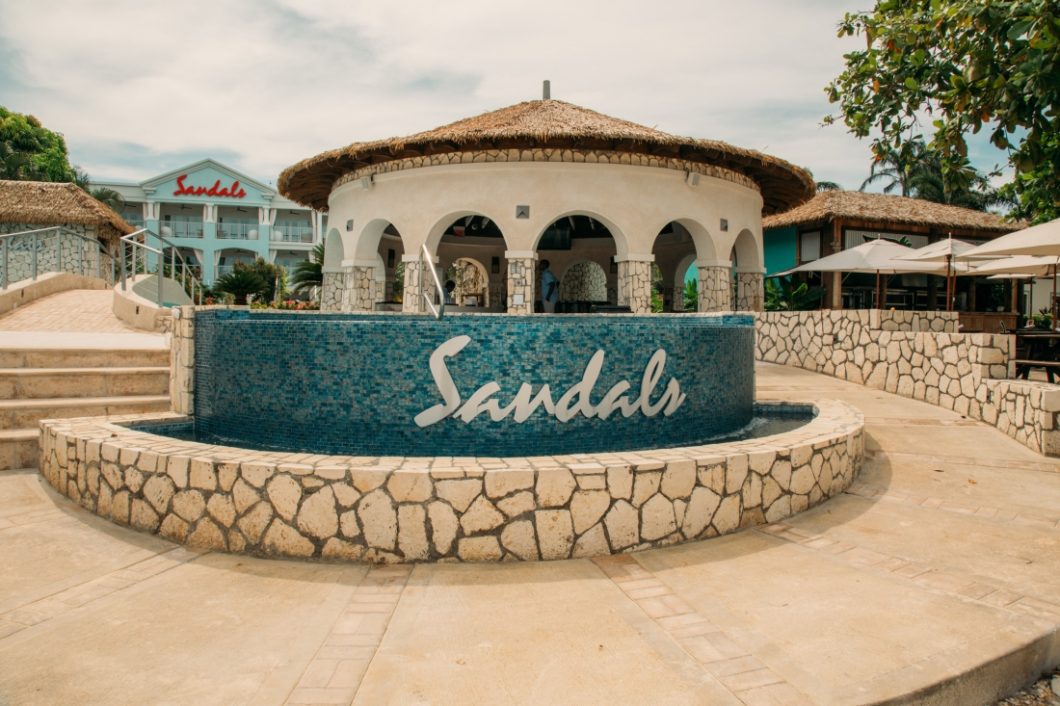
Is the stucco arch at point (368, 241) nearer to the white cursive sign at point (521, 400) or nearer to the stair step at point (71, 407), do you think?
the stair step at point (71, 407)

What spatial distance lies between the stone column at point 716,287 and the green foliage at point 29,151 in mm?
37712

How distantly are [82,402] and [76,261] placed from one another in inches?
889

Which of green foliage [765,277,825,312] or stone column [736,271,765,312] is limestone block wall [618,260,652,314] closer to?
stone column [736,271,765,312]

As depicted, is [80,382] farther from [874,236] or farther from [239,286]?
[874,236]

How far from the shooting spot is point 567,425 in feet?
20.2

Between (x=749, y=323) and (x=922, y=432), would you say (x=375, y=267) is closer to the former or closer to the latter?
(x=749, y=323)

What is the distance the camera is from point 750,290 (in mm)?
19500

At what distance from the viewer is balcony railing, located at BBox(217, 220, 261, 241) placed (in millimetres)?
51438

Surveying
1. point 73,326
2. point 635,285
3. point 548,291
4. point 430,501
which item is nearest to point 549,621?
point 430,501

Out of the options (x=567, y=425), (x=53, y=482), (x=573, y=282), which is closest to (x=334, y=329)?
(x=567, y=425)

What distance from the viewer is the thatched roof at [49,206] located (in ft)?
86.0

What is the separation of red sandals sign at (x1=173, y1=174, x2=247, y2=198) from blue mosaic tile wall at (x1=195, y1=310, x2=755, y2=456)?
165 feet

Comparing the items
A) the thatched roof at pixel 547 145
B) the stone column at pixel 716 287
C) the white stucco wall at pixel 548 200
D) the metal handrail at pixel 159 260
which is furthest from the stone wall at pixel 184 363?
the stone column at pixel 716 287

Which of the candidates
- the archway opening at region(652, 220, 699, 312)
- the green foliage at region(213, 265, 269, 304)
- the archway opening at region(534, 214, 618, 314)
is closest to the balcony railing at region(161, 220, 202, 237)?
the green foliage at region(213, 265, 269, 304)
